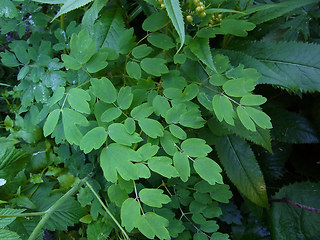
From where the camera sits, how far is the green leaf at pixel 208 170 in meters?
0.71

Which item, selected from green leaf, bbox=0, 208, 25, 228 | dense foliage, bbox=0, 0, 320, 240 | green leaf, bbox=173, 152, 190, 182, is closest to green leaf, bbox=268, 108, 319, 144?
dense foliage, bbox=0, 0, 320, 240

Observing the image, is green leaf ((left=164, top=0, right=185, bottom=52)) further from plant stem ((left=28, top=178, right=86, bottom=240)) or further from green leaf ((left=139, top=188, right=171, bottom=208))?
plant stem ((left=28, top=178, right=86, bottom=240))

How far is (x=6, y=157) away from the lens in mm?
965

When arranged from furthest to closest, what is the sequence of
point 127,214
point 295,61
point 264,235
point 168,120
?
point 264,235, point 295,61, point 168,120, point 127,214

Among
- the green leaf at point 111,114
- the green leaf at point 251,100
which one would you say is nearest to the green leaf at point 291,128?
the green leaf at point 251,100

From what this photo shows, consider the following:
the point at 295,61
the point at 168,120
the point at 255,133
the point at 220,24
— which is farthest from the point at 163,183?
the point at 295,61

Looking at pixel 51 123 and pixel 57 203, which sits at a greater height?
pixel 51 123

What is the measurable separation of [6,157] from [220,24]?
0.81 metres

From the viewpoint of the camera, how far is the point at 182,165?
739 millimetres

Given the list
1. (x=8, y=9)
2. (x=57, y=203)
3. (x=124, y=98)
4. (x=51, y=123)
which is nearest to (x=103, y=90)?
(x=124, y=98)

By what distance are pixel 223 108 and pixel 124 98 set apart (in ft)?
0.89

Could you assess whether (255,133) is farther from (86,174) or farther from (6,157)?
(6,157)

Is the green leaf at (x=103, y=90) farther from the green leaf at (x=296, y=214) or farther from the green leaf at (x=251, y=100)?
the green leaf at (x=296, y=214)

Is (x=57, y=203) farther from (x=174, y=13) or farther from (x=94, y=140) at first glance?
(x=174, y=13)
